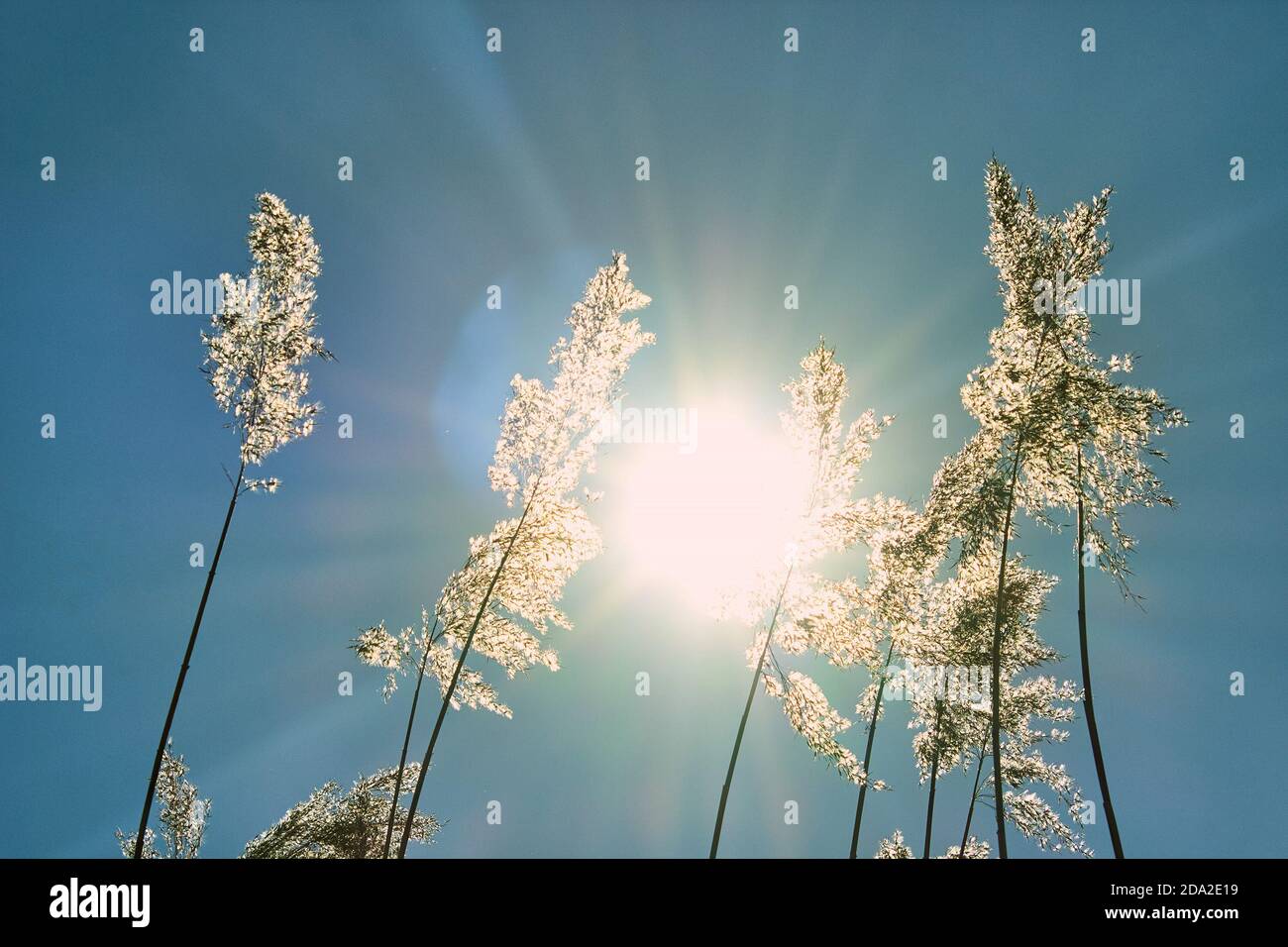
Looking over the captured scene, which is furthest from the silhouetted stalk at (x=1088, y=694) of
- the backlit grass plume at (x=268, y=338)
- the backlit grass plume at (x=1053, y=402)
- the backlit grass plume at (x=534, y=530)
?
the backlit grass plume at (x=268, y=338)

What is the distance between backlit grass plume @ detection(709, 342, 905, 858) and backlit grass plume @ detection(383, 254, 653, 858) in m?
5.32

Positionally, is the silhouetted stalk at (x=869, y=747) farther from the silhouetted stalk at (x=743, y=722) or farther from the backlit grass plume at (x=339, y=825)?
the backlit grass plume at (x=339, y=825)

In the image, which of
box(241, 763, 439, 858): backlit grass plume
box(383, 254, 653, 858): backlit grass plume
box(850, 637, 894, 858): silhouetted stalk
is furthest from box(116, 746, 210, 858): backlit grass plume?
box(850, 637, 894, 858): silhouetted stalk

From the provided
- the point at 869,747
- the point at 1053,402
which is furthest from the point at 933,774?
the point at 1053,402

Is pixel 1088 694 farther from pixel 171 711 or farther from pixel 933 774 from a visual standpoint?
pixel 171 711

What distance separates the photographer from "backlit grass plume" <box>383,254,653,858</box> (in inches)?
572

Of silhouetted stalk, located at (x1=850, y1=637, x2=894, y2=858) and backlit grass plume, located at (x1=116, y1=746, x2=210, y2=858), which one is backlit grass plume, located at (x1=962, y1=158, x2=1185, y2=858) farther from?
backlit grass plume, located at (x1=116, y1=746, x2=210, y2=858)

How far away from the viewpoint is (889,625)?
1430 cm

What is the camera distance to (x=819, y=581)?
43.3 ft

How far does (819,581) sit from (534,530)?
793 centimetres
